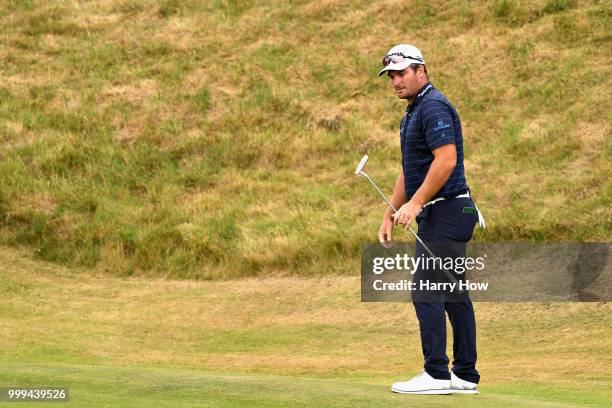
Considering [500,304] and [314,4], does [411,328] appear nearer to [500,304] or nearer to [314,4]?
[500,304]

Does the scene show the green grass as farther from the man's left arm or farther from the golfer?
the man's left arm

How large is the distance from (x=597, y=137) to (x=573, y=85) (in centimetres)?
252

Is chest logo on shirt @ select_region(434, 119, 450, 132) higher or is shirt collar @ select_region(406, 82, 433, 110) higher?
shirt collar @ select_region(406, 82, 433, 110)

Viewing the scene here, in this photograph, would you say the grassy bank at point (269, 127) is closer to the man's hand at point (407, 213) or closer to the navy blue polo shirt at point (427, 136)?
the navy blue polo shirt at point (427, 136)

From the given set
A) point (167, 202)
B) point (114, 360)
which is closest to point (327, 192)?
point (167, 202)

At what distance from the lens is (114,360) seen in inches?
543

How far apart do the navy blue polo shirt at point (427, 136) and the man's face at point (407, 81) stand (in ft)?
0.15

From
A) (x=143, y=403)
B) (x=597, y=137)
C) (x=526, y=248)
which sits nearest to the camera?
(x=143, y=403)

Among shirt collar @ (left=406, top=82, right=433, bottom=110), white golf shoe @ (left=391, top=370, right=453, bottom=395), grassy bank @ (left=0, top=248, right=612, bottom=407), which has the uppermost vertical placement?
shirt collar @ (left=406, top=82, right=433, bottom=110)

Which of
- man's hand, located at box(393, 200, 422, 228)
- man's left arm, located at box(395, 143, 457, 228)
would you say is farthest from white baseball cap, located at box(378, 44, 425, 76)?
man's hand, located at box(393, 200, 422, 228)

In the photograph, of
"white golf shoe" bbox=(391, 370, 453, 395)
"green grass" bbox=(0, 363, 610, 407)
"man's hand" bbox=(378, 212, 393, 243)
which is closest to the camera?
"green grass" bbox=(0, 363, 610, 407)

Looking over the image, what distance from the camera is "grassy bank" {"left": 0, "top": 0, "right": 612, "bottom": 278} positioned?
19641 millimetres

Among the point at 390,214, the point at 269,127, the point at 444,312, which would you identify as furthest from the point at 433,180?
the point at 269,127

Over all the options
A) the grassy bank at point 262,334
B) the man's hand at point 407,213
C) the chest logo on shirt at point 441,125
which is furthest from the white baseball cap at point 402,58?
the grassy bank at point 262,334
